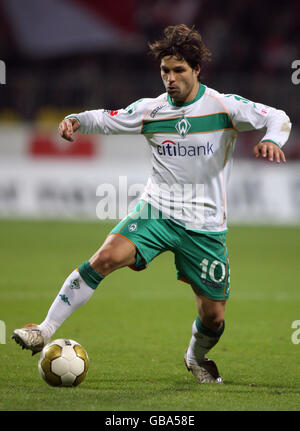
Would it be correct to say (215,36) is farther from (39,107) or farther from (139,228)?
(139,228)

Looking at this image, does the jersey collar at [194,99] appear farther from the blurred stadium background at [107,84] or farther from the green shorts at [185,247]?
the blurred stadium background at [107,84]

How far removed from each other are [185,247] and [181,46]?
1.34 m

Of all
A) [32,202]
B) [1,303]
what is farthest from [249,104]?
[32,202]

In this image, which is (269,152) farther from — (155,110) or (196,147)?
(155,110)

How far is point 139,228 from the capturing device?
477 cm

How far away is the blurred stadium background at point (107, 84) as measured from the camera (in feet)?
53.5

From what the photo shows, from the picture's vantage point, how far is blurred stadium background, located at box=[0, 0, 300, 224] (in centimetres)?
1630

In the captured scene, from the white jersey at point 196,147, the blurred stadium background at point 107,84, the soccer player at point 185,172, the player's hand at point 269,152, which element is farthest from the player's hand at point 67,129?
the blurred stadium background at point 107,84

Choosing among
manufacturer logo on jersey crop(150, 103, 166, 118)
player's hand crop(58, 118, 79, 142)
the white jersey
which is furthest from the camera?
manufacturer logo on jersey crop(150, 103, 166, 118)

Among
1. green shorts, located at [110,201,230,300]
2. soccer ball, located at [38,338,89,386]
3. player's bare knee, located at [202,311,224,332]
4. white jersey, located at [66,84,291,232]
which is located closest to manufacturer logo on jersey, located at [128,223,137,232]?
green shorts, located at [110,201,230,300]

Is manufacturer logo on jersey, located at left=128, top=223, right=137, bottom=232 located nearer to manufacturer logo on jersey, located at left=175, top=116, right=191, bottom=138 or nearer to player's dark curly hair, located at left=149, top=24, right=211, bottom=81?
manufacturer logo on jersey, located at left=175, top=116, right=191, bottom=138

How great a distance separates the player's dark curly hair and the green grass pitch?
7.19ft

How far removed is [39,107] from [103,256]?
14.4m

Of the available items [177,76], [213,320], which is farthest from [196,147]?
[213,320]
